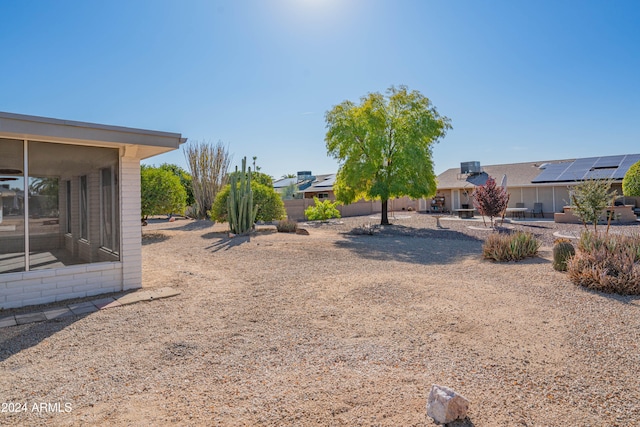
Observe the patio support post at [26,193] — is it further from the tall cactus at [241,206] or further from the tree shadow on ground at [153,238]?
the tall cactus at [241,206]

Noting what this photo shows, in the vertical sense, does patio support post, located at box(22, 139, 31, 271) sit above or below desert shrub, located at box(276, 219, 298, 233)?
above

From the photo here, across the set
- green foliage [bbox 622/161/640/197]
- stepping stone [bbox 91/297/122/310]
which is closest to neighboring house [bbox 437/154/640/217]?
green foliage [bbox 622/161/640/197]

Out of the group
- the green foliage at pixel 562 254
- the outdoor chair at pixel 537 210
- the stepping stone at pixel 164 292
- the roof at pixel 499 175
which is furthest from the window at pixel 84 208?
the outdoor chair at pixel 537 210

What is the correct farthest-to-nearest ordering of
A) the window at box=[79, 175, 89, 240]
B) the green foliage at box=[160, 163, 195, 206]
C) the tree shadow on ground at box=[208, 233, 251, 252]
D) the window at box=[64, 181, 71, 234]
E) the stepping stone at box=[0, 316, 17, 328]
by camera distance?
the green foliage at box=[160, 163, 195, 206]
the tree shadow on ground at box=[208, 233, 251, 252]
the window at box=[79, 175, 89, 240]
the window at box=[64, 181, 71, 234]
the stepping stone at box=[0, 316, 17, 328]

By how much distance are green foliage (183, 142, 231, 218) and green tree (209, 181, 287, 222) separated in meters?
7.85

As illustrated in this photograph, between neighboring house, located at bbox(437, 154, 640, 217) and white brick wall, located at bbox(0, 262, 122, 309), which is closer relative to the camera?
white brick wall, located at bbox(0, 262, 122, 309)

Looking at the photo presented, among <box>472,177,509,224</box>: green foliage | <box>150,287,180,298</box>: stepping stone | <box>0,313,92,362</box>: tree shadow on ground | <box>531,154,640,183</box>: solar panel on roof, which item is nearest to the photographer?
<box>0,313,92,362</box>: tree shadow on ground

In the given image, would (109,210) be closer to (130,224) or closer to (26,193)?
(130,224)

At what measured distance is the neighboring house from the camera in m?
22.3

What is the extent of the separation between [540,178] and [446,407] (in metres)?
26.3

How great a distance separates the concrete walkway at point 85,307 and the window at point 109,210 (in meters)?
1.00

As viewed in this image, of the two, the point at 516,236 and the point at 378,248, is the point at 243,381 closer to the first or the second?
the point at 516,236

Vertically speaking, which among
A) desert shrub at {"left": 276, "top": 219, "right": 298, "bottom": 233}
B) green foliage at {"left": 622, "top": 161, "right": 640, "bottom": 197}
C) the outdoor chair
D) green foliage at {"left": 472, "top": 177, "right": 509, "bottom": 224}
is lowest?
desert shrub at {"left": 276, "top": 219, "right": 298, "bottom": 233}

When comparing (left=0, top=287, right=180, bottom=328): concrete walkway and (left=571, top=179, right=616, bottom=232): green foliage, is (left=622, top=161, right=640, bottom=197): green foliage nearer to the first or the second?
(left=571, top=179, right=616, bottom=232): green foliage
